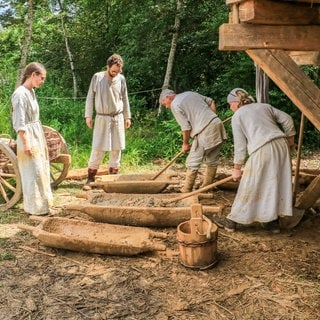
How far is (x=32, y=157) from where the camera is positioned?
17.9 ft

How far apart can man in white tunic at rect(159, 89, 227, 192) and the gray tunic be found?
1.04 metres

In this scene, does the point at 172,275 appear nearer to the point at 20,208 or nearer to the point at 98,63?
the point at 20,208

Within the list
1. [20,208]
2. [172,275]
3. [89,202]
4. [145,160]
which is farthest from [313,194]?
[145,160]

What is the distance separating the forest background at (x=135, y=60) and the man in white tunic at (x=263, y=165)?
4088 mm

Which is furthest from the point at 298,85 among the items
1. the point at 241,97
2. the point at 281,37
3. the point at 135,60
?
the point at 135,60

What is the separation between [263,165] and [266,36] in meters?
1.64

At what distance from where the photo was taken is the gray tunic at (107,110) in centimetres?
672

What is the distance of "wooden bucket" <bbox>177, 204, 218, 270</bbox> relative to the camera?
4098mm

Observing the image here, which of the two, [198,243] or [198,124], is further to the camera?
[198,124]

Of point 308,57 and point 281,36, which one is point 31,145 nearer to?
point 281,36

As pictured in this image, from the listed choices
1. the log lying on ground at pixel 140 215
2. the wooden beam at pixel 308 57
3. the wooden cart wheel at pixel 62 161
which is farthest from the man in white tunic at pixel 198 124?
the wooden cart wheel at pixel 62 161

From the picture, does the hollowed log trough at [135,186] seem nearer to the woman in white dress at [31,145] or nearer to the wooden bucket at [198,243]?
the woman in white dress at [31,145]

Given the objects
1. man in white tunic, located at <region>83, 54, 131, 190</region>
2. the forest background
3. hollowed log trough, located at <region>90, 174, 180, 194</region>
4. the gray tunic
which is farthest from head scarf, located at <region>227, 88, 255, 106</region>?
the forest background

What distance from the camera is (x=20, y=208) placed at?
6.01m
